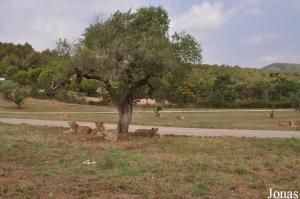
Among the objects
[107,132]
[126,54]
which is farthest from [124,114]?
[126,54]

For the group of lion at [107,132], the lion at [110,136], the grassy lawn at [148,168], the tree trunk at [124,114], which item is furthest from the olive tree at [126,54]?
the grassy lawn at [148,168]

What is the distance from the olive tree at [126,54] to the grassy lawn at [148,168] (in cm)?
332

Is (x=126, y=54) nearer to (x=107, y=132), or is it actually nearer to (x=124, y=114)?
(x=124, y=114)

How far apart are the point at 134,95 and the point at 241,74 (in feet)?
281

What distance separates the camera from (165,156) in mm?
14875

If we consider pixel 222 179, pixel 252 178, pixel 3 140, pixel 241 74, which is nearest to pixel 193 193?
pixel 222 179

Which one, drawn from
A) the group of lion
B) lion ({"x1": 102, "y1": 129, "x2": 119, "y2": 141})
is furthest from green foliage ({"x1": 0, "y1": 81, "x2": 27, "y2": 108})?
lion ({"x1": 102, "y1": 129, "x2": 119, "y2": 141})

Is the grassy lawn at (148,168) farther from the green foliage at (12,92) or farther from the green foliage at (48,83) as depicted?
the green foliage at (12,92)

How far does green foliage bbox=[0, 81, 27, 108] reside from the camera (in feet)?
178

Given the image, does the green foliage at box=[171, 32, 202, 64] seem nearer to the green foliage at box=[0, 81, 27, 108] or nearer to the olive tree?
the olive tree

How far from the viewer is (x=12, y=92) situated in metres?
55.0

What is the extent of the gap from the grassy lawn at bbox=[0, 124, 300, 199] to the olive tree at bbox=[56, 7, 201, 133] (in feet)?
10.9

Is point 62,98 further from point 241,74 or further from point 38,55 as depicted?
point 241,74

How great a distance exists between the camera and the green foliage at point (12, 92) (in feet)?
178
